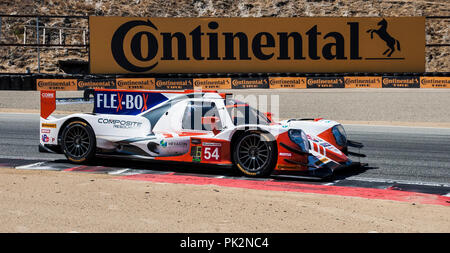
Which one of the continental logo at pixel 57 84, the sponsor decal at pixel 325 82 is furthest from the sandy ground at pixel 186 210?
the sponsor decal at pixel 325 82

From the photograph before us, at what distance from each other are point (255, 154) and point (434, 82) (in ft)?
74.3

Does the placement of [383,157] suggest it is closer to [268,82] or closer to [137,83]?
[268,82]

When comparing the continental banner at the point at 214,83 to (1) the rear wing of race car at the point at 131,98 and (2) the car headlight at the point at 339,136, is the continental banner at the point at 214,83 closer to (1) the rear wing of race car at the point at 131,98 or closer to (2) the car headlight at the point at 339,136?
(1) the rear wing of race car at the point at 131,98

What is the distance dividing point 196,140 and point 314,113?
14.6 m

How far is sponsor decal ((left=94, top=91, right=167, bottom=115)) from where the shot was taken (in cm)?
954

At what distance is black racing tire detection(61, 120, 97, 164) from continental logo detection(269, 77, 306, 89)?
19.9 meters

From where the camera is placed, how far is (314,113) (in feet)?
75.5

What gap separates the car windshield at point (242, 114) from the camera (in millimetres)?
8969

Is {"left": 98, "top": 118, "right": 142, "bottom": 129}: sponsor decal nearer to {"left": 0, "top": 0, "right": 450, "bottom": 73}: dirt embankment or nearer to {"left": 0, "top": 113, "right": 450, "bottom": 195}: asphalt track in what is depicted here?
{"left": 0, "top": 113, "right": 450, "bottom": 195}: asphalt track

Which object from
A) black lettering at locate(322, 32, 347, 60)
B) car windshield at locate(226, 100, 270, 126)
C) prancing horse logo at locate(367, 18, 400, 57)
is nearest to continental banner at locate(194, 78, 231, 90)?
black lettering at locate(322, 32, 347, 60)

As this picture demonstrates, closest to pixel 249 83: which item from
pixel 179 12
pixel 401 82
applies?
pixel 401 82

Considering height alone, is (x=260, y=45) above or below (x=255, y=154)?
above

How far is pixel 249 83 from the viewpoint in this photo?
94.6ft
